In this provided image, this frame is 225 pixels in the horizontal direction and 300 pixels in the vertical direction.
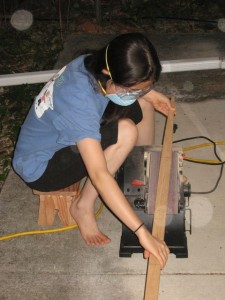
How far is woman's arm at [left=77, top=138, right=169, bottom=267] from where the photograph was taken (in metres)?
1.92

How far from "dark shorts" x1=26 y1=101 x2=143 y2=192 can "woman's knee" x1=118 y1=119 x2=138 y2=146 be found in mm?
28

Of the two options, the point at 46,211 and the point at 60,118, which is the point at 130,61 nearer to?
the point at 60,118

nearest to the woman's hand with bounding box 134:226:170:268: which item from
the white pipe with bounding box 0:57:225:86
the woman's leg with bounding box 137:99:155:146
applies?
the woman's leg with bounding box 137:99:155:146

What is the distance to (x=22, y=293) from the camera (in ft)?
7.60

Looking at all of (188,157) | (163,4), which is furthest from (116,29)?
(188,157)

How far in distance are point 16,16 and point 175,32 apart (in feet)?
8.19

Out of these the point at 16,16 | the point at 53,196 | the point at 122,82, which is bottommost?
the point at 16,16

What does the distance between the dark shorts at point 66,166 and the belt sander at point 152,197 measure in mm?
261

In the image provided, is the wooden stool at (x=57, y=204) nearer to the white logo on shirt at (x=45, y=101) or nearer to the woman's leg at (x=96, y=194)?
the woman's leg at (x=96, y=194)

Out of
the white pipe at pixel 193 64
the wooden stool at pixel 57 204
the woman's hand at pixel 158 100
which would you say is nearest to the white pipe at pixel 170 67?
the white pipe at pixel 193 64

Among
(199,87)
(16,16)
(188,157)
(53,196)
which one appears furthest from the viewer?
(16,16)

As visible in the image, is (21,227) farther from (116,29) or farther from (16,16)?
(16,16)

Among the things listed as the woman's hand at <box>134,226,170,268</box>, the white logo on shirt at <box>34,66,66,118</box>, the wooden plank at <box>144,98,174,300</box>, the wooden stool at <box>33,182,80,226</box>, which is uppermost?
the white logo on shirt at <box>34,66,66,118</box>

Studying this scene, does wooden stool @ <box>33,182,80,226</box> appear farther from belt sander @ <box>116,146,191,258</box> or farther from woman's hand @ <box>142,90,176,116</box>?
woman's hand @ <box>142,90,176,116</box>
